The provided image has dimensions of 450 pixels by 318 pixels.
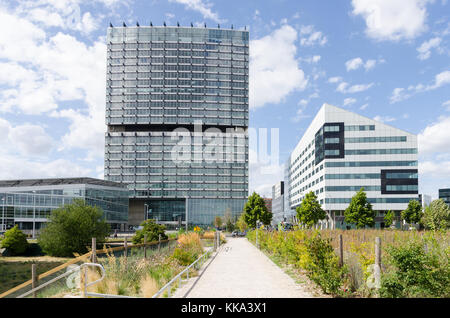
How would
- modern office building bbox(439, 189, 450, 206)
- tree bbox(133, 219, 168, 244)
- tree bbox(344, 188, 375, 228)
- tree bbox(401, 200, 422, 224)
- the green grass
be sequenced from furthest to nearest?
1. modern office building bbox(439, 189, 450, 206)
2. tree bbox(401, 200, 422, 224)
3. tree bbox(344, 188, 375, 228)
4. tree bbox(133, 219, 168, 244)
5. the green grass

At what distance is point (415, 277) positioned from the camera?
31.5ft

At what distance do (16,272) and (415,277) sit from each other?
116 feet

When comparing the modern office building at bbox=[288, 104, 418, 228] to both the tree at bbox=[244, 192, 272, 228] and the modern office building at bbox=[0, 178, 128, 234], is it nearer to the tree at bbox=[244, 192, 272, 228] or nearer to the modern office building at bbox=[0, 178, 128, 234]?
the tree at bbox=[244, 192, 272, 228]

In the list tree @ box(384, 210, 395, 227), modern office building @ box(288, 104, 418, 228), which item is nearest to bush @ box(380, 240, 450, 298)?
tree @ box(384, 210, 395, 227)

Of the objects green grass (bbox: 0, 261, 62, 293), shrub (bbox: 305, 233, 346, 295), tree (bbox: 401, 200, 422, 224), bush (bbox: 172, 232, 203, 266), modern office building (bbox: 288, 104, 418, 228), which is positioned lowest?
green grass (bbox: 0, 261, 62, 293)

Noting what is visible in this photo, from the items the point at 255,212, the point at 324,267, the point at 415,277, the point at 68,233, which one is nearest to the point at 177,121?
the point at 255,212

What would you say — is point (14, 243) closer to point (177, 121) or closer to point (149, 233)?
point (149, 233)

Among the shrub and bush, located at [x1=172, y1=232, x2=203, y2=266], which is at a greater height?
the shrub

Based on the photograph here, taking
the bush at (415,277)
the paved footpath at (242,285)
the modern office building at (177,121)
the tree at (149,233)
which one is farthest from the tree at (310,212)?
the bush at (415,277)

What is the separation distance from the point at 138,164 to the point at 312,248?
10796 centimetres

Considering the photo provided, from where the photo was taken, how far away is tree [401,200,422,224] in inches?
2869

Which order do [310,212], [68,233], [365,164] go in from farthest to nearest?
[365,164], [310,212], [68,233]

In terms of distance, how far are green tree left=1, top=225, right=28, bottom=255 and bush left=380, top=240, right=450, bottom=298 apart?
46.3 metres
